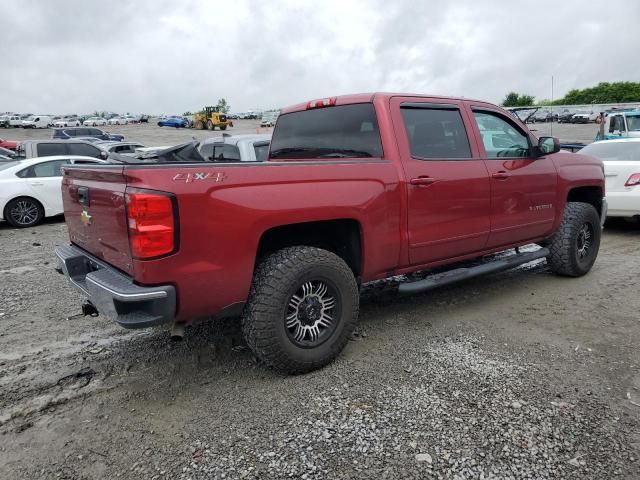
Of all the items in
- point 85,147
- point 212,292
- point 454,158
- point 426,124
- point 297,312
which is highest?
point 85,147

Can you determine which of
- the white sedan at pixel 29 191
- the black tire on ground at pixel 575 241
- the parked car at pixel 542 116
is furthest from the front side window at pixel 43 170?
the parked car at pixel 542 116

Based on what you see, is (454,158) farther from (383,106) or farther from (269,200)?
(269,200)

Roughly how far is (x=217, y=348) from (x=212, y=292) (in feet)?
3.68

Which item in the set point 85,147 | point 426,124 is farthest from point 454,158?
point 85,147

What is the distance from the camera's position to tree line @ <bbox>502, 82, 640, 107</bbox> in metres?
62.2

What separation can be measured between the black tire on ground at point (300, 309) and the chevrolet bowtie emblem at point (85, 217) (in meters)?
1.16

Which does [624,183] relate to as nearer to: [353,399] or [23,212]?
[353,399]

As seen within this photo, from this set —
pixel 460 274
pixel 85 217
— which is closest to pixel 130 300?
pixel 85 217

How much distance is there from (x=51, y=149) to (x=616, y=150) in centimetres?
1312

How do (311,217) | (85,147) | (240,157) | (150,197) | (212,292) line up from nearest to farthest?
(150,197) < (212,292) < (311,217) < (240,157) < (85,147)

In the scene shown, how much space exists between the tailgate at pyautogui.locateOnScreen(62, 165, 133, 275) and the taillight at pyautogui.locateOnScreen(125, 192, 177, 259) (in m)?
0.10

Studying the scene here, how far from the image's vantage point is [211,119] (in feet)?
167

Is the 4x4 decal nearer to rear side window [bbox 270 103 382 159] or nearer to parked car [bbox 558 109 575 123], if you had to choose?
rear side window [bbox 270 103 382 159]

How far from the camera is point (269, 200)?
3.04 metres
